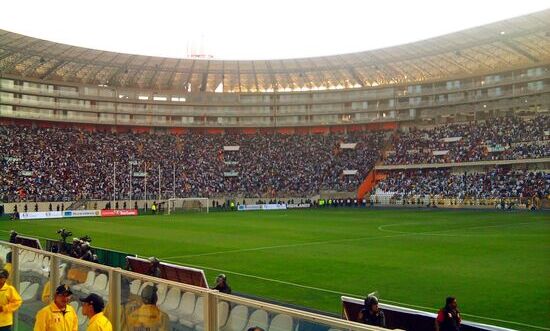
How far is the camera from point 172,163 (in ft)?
262

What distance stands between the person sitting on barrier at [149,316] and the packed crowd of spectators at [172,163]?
189 ft

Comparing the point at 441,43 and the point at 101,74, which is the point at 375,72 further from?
the point at 101,74

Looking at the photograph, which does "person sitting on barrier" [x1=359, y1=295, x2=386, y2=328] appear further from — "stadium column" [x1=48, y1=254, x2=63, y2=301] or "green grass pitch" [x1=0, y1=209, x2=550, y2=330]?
"green grass pitch" [x1=0, y1=209, x2=550, y2=330]

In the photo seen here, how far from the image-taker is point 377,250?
1011 inches

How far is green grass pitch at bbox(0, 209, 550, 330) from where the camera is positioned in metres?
15.7

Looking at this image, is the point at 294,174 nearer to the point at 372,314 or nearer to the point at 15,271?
the point at 15,271

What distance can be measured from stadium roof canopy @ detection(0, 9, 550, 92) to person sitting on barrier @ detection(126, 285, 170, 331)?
190ft

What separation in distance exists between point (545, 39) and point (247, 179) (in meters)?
42.3

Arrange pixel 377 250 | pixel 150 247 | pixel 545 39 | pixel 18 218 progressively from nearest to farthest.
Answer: pixel 377 250 → pixel 150 247 → pixel 18 218 → pixel 545 39

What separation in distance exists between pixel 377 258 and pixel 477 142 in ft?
178

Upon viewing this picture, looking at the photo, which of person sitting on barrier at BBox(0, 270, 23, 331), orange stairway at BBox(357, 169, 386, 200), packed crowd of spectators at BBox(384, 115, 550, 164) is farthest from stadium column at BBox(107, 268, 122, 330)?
orange stairway at BBox(357, 169, 386, 200)

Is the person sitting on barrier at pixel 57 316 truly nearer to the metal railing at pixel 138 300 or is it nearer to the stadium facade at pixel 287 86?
the metal railing at pixel 138 300

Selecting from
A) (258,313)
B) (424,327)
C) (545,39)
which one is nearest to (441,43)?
(545,39)

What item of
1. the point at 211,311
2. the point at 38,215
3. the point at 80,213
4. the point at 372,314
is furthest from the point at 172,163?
the point at 211,311
